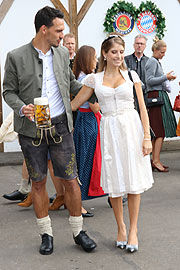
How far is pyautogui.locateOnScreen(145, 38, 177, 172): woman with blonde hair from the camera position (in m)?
7.37

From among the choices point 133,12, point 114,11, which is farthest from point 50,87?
point 133,12

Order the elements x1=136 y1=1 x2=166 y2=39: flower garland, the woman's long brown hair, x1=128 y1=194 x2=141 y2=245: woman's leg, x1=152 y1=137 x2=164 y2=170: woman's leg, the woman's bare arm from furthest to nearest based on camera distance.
Result: 1. x1=136 y1=1 x2=166 y2=39: flower garland
2. x1=152 y1=137 x2=164 y2=170: woman's leg
3. the woman's long brown hair
4. the woman's bare arm
5. x1=128 y1=194 x2=141 y2=245: woman's leg

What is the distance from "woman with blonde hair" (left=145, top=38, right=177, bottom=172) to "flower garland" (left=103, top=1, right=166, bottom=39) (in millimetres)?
1927

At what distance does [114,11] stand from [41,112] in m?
6.15

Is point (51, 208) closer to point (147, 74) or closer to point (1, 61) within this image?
point (147, 74)

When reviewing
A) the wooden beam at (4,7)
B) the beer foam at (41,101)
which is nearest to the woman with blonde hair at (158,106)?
the wooden beam at (4,7)

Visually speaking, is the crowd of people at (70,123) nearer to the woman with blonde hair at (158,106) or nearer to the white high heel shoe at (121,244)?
the white high heel shoe at (121,244)

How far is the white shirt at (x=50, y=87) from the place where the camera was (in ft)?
12.6

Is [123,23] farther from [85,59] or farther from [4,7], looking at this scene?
[85,59]

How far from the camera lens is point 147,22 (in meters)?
9.55

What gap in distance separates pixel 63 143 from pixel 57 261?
0.89 m

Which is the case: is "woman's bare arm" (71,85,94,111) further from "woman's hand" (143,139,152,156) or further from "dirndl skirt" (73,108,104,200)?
"dirndl skirt" (73,108,104,200)

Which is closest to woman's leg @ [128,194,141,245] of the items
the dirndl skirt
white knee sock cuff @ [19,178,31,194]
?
the dirndl skirt

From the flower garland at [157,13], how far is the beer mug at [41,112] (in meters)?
6.40
